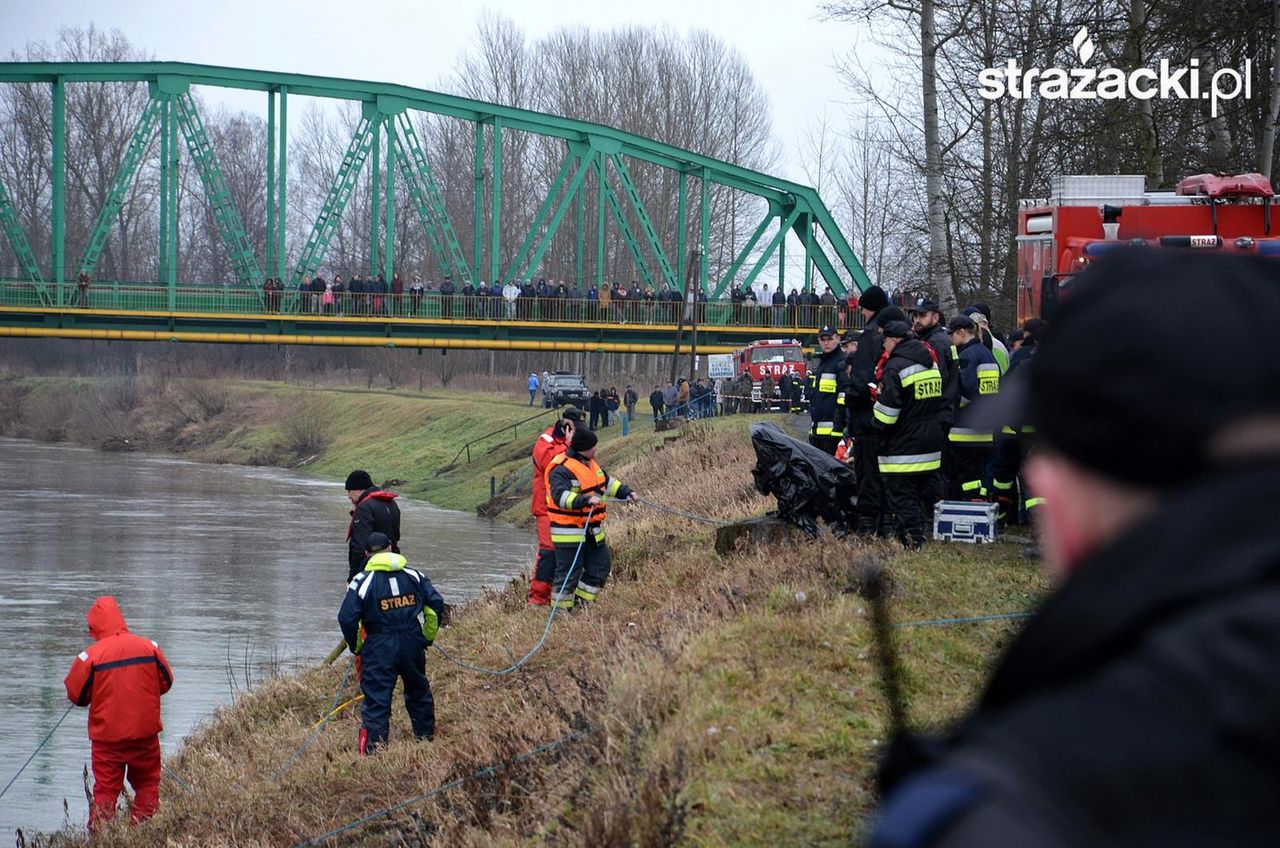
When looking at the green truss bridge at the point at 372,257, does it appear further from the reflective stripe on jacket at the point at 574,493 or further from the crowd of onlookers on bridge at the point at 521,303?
the reflective stripe on jacket at the point at 574,493

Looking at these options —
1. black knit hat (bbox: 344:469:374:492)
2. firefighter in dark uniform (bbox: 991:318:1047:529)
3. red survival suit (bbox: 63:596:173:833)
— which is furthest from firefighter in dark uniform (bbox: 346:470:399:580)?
firefighter in dark uniform (bbox: 991:318:1047:529)

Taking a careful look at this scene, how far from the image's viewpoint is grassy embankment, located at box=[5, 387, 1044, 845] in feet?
21.2

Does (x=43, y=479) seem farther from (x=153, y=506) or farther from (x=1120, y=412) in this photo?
(x=1120, y=412)

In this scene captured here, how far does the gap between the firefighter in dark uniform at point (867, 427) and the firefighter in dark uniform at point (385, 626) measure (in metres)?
3.53

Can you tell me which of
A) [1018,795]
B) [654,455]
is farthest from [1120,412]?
[654,455]

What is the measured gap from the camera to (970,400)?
1218 cm

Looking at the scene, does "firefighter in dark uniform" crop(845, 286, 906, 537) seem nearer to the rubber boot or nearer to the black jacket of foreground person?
the rubber boot

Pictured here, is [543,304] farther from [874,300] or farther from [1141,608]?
[1141,608]

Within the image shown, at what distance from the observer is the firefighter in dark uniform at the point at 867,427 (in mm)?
12234

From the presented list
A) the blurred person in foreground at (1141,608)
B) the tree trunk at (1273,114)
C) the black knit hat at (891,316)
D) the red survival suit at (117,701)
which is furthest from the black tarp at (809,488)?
the blurred person in foreground at (1141,608)

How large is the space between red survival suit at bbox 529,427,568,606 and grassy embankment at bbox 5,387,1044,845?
35cm

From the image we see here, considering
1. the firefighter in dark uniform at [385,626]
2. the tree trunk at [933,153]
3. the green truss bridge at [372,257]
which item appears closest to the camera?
the firefighter in dark uniform at [385,626]

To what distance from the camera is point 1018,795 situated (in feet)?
3.98

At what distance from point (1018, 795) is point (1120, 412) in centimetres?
35
